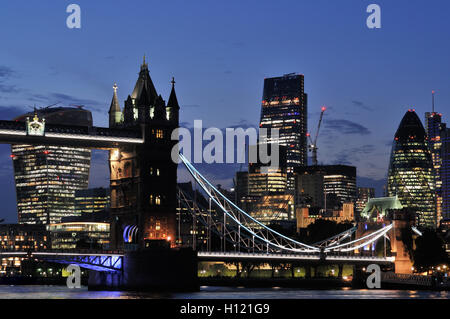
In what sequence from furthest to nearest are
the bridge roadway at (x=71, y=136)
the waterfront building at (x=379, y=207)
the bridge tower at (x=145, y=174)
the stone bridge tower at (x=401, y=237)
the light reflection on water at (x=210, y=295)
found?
the waterfront building at (x=379, y=207) → the stone bridge tower at (x=401, y=237) → the bridge tower at (x=145, y=174) → the bridge roadway at (x=71, y=136) → the light reflection on water at (x=210, y=295)

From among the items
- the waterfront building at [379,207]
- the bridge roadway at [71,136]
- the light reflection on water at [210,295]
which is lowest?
the light reflection on water at [210,295]

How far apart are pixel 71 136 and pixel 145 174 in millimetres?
10596

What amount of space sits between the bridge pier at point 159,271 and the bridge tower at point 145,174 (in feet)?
10.9

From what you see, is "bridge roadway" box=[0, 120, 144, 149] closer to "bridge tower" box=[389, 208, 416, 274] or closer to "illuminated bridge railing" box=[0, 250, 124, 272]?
"illuminated bridge railing" box=[0, 250, 124, 272]

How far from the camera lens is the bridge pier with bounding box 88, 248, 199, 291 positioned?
101125 millimetres

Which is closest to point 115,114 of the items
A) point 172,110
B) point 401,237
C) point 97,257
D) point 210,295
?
point 172,110

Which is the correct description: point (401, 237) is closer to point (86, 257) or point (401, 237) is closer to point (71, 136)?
point (86, 257)

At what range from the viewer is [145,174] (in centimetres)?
10631

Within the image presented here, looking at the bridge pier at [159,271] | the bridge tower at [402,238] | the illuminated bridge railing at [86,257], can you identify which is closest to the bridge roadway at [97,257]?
the illuminated bridge railing at [86,257]

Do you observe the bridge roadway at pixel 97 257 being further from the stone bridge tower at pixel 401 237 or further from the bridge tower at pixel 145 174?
the stone bridge tower at pixel 401 237

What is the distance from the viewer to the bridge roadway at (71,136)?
322 ft

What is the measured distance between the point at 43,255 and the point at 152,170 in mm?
15954

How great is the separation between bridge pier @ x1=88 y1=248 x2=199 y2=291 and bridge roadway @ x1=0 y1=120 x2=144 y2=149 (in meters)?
12.9
